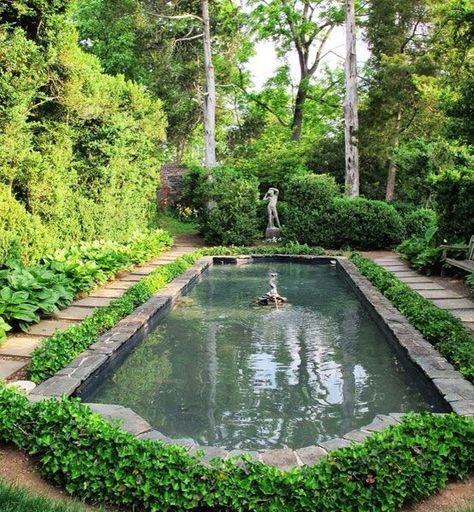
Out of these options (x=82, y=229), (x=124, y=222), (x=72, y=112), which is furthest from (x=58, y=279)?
(x=124, y=222)

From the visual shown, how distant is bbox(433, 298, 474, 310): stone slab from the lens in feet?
24.0

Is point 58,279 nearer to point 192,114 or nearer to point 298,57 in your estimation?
point 192,114

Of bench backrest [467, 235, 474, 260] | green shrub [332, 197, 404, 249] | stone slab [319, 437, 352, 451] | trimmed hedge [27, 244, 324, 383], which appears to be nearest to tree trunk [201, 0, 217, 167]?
green shrub [332, 197, 404, 249]

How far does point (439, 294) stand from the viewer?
8.25m

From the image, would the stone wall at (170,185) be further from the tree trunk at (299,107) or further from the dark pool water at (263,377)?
the dark pool water at (263,377)

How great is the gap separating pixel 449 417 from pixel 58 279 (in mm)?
6020

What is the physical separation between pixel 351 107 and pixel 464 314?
1250cm

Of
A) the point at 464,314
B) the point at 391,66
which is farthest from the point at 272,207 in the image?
the point at 464,314

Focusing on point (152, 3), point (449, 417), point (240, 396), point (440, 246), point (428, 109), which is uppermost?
point (152, 3)

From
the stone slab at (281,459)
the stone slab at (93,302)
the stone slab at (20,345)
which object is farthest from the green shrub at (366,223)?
the stone slab at (281,459)

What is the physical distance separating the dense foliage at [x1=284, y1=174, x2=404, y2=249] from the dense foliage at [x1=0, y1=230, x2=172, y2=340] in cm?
575

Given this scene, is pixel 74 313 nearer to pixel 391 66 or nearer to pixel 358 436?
pixel 358 436

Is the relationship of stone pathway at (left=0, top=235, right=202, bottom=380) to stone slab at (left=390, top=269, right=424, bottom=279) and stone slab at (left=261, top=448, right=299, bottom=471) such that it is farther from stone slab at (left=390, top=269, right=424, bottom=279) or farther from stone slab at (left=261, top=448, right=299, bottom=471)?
stone slab at (left=390, top=269, right=424, bottom=279)

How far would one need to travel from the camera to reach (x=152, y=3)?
60.3ft
